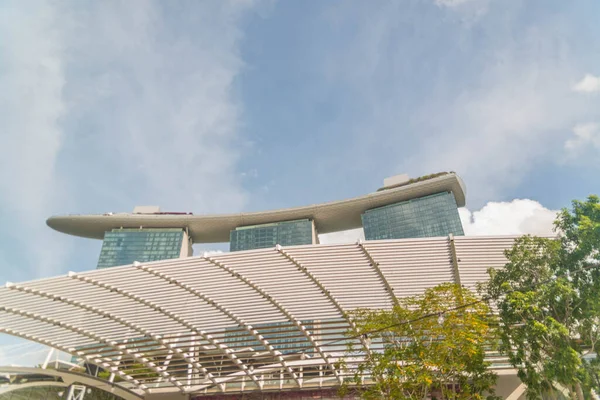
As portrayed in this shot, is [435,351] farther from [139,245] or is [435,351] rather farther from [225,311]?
[139,245]

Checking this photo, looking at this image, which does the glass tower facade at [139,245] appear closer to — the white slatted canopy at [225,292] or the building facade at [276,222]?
the building facade at [276,222]

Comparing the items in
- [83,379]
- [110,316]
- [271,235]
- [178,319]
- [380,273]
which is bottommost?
[83,379]

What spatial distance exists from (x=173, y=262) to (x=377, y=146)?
17.1m

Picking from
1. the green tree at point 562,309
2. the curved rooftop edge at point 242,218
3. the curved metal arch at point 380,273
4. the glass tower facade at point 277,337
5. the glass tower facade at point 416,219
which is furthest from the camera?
the curved rooftop edge at point 242,218

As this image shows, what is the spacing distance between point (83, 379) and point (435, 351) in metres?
24.9

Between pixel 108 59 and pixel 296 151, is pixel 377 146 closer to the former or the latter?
pixel 296 151

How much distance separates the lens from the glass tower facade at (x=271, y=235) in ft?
368

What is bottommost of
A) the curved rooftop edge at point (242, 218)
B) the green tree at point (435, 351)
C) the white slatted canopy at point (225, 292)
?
the green tree at point (435, 351)

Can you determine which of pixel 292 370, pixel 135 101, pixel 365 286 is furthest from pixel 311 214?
pixel 135 101

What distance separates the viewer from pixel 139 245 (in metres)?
111

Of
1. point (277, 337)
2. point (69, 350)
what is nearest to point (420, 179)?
point (277, 337)

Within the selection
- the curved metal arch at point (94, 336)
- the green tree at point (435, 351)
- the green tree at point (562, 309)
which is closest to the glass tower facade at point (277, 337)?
the curved metal arch at point (94, 336)

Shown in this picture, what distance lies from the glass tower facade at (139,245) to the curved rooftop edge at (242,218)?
7.37 feet

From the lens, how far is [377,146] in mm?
31266
